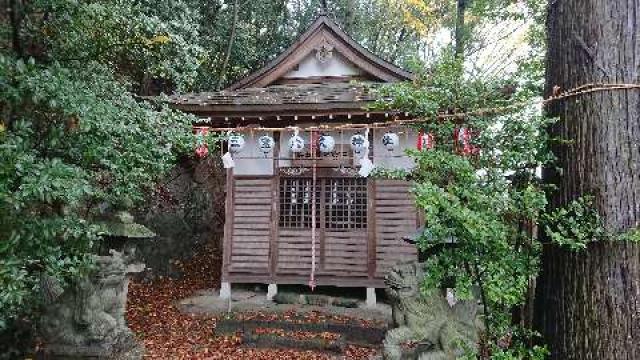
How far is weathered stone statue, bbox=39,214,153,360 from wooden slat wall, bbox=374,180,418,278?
17.7 feet

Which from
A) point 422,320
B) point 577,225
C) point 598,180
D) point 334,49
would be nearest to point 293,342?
point 422,320

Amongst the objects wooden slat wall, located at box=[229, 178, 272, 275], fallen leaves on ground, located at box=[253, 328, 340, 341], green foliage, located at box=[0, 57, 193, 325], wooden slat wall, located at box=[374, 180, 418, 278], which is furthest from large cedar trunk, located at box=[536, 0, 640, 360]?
wooden slat wall, located at box=[229, 178, 272, 275]

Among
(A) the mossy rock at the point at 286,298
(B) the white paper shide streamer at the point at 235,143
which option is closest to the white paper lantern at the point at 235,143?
(B) the white paper shide streamer at the point at 235,143

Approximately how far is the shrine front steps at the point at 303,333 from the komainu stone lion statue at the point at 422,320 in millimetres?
2832

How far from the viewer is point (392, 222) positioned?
10.2 m

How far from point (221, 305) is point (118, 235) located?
13.0 feet

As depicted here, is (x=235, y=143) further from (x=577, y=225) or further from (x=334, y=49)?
(x=577, y=225)

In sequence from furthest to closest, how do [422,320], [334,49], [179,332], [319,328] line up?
[334,49] < [179,332] < [319,328] < [422,320]

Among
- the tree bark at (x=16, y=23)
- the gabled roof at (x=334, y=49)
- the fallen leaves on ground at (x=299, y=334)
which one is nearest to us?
the tree bark at (x=16, y=23)

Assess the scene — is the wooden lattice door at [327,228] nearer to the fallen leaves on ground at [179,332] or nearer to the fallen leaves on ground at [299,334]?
the fallen leaves on ground at [179,332]

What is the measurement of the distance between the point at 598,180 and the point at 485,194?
847 millimetres

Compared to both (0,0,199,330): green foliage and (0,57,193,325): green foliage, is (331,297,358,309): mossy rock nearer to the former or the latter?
(0,0,199,330): green foliage

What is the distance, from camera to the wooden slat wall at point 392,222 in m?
10.1

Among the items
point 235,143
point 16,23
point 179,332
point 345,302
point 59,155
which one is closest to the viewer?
point 59,155
